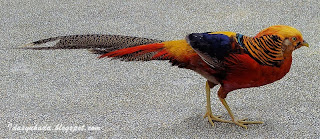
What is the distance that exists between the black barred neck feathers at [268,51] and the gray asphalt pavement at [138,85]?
0.83m

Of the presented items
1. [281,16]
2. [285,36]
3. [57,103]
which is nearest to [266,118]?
[285,36]

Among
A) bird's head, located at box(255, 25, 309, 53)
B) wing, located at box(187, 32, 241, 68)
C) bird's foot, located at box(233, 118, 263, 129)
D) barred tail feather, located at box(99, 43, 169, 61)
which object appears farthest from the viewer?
bird's foot, located at box(233, 118, 263, 129)

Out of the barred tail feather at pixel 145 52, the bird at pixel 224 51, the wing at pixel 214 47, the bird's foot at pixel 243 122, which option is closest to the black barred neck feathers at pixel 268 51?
the bird at pixel 224 51

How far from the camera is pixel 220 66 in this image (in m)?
3.37

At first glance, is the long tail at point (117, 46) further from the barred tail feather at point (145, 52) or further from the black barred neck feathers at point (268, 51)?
the black barred neck feathers at point (268, 51)

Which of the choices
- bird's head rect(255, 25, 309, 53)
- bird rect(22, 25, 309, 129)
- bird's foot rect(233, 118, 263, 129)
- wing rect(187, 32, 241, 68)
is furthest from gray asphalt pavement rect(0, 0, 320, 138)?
bird's head rect(255, 25, 309, 53)

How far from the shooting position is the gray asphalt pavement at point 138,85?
3920mm

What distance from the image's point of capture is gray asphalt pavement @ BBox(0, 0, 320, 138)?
3920 millimetres

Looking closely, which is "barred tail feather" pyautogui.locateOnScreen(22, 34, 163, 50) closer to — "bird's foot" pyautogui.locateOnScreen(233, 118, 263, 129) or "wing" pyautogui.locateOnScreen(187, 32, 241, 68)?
"wing" pyautogui.locateOnScreen(187, 32, 241, 68)

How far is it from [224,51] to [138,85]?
1.50m

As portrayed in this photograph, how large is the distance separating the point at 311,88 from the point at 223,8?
7.89 feet

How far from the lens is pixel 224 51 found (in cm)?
333

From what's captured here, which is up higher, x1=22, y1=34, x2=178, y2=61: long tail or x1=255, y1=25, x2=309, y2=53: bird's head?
x1=22, y1=34, x2=178, y2=61: long tail

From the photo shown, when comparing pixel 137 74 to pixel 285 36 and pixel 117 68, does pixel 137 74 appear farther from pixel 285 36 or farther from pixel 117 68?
pixel 285 36
